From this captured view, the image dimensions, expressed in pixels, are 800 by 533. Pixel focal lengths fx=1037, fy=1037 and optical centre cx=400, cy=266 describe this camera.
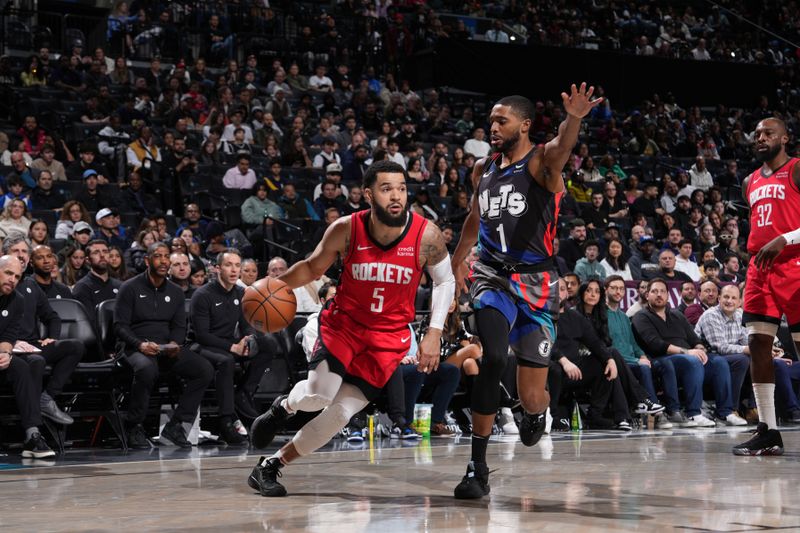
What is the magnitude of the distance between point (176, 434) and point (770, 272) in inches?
184

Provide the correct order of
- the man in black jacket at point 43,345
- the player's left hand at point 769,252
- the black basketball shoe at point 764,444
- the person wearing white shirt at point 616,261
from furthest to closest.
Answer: the person wearing white shirt at point 616,261 → the man in black jacket at point 43,345 → the black basketball shoe at point 764,444 → the player's left hand at point 769,252

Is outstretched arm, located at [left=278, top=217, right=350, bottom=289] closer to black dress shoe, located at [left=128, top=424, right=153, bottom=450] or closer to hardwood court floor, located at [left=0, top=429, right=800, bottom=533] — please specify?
hardwood court floor, located at [left=0, top=429, right=800, bottom=533]

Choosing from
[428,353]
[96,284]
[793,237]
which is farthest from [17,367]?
[793,237]

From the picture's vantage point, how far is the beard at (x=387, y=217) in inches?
205

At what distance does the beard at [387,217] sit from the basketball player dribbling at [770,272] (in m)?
2.80

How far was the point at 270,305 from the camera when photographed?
17.7ft

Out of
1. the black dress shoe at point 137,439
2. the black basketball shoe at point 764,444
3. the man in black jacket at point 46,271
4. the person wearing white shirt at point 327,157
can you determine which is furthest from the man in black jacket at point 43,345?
the person wearing white shirt at point 327,157

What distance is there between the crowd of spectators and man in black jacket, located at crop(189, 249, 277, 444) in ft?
1.42

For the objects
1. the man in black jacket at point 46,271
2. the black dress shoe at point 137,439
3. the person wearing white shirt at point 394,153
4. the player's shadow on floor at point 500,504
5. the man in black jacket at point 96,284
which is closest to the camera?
the player's shadow on floor at point 500,504

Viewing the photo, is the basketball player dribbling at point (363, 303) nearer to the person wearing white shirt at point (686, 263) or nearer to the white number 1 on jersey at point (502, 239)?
the white number 1 on jersey at point (502, 239)

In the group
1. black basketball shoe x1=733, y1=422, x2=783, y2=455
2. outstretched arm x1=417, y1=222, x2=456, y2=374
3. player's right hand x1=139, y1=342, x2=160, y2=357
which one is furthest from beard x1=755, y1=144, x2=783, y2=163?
player's right hand x1=139, y1=342, x2=160, y2=357

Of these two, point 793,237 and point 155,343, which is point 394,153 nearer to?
point 155,343

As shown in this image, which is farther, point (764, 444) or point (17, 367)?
point (17, 367)

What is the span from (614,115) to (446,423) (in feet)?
47.5
